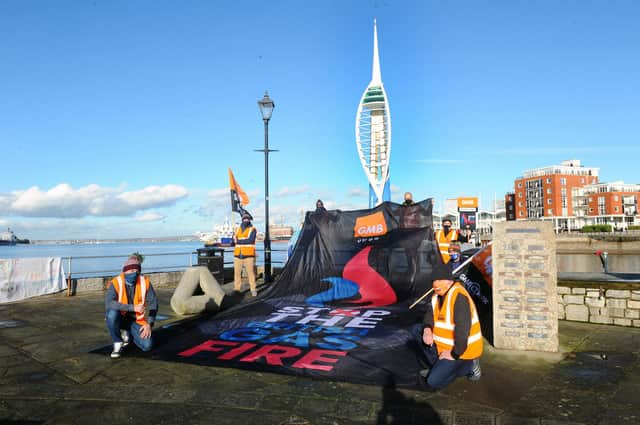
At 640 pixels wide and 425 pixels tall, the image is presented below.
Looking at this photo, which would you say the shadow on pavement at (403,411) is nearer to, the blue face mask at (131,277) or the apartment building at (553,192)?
the blue face mask at (131,277)

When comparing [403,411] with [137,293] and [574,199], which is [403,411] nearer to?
[137,293]

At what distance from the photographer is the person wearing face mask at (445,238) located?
9.98 metres

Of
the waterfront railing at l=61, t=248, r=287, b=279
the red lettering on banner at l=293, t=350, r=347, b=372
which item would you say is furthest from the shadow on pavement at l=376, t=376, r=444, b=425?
the waterfront railing at l=61, t=248, r=287, b=279

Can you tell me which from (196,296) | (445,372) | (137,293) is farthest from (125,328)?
(445,372)

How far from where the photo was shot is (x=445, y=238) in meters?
10.0

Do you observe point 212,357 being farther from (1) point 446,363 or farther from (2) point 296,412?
(1) point 446,363

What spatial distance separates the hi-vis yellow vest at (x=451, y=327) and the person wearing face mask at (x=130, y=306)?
3861 millimetres

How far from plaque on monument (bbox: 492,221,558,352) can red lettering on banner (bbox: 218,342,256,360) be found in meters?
3.54

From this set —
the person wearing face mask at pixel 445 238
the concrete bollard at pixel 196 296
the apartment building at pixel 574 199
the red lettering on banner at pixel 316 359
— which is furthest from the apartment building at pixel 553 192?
the red lettering on banner at pixel 316 359

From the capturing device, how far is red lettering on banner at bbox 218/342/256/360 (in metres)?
6.14

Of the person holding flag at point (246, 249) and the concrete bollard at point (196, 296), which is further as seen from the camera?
the person holding flag at point (246, 249)

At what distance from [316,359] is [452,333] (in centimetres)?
191

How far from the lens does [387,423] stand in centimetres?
407

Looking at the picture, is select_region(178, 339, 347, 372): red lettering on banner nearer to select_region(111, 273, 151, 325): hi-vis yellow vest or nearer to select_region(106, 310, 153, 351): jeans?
select_region(106, 310, 153, 351): jeans
